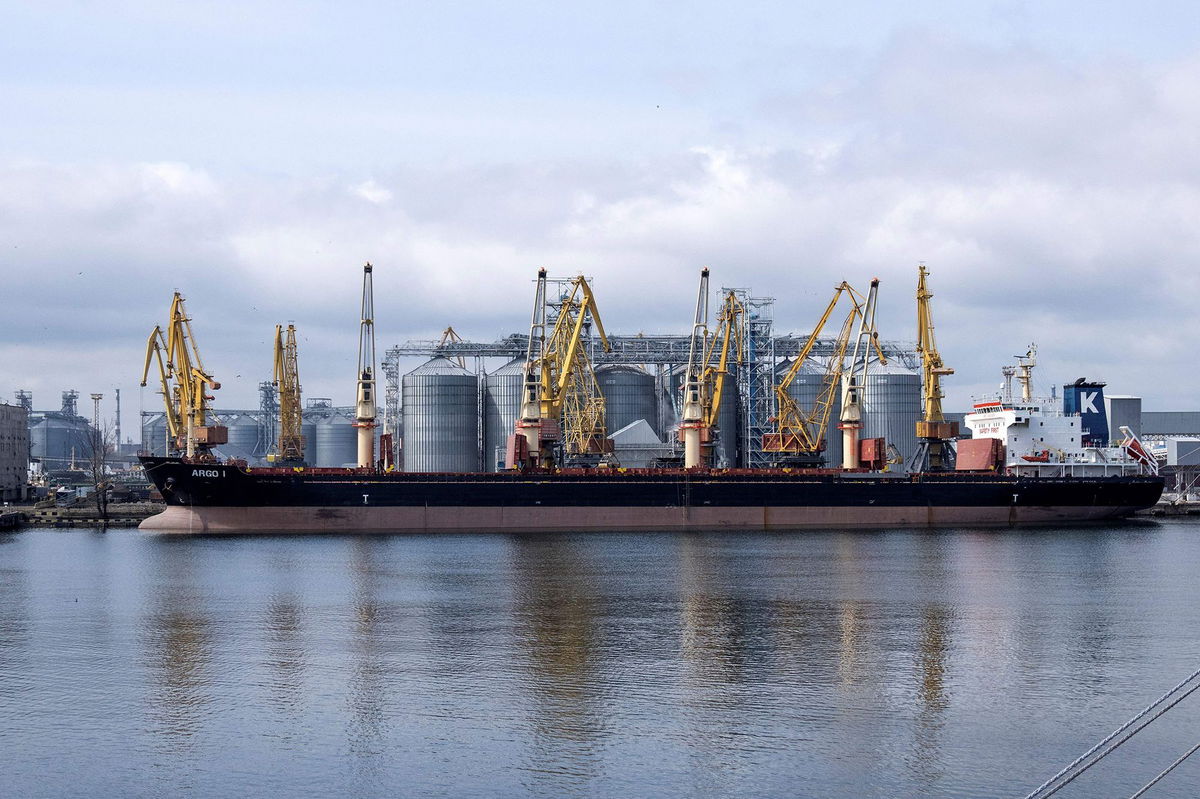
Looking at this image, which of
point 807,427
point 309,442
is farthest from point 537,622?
point 309,442

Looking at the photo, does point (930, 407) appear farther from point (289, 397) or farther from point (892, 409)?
point (289, 397)

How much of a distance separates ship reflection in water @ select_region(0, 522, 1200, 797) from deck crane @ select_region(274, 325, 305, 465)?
59.2 metres

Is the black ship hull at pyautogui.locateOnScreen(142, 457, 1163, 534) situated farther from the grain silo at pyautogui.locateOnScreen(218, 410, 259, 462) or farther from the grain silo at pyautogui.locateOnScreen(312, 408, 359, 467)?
the grain silo at pyautogui.locateOnScreen(218, 410, 259, 462)

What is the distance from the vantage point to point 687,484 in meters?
72.1

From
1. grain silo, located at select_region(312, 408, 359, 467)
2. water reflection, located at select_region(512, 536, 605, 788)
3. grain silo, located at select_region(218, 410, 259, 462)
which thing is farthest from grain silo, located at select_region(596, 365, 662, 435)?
Result: grain silo, located at select_region(218, 410, 259, 462)

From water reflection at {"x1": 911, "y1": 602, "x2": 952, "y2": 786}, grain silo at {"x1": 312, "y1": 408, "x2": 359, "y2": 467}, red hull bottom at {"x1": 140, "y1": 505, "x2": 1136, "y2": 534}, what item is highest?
grain silo at {"x1": 312, "y1": 408, "x2": 359, "y2": 467}

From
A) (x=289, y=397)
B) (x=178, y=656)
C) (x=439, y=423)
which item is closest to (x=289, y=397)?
(x=289, y=397)

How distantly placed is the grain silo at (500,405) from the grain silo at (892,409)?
27.1 metres

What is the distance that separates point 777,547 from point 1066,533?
60.8 ft

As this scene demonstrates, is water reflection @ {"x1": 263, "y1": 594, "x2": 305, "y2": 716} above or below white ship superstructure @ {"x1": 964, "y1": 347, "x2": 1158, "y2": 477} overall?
below

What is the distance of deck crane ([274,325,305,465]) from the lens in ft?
348

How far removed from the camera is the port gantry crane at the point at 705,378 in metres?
78.2

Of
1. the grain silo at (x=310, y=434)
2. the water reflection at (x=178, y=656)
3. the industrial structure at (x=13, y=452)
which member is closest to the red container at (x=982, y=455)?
the water reflection at (x=178, y=656)

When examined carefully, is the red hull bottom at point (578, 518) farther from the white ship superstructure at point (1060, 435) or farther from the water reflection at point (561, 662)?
the water reflection at point (561, 662)
